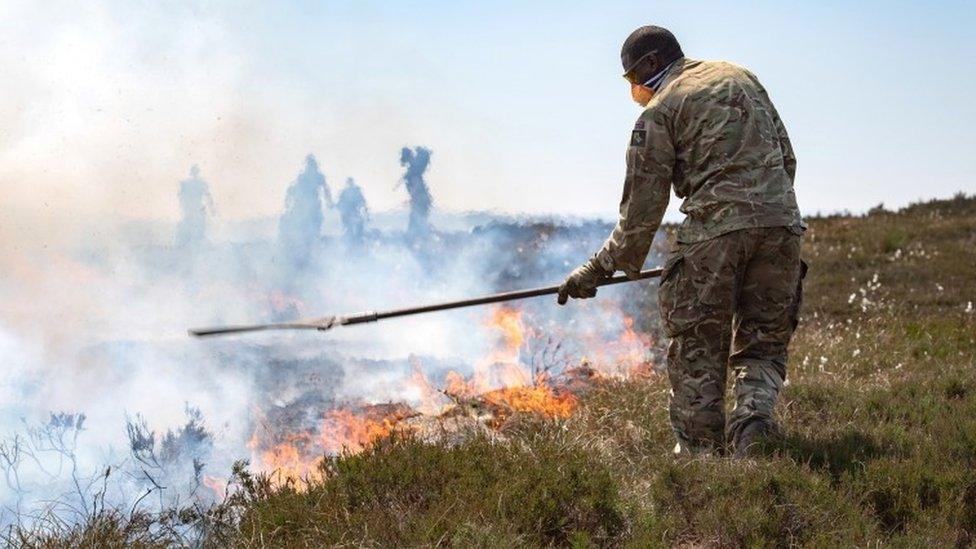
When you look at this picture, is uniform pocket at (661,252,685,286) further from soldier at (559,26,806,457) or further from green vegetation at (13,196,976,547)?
green vegetation at (13,196,976,547)

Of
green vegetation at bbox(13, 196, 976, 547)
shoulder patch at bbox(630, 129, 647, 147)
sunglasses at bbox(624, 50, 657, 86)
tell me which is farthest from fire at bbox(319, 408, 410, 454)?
sunglasses at bbox(624, 50, 657, 86)

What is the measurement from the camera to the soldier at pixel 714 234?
18.2 ft

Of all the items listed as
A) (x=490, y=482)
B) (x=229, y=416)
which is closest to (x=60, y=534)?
(x=490, y=482)

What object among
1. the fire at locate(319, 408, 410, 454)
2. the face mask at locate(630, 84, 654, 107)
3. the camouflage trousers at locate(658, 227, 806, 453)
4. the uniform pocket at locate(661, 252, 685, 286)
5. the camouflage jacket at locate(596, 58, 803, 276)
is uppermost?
the face mask at locate(630, 84, 654, 107)

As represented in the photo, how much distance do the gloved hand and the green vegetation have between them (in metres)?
0.87

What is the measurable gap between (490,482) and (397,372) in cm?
442

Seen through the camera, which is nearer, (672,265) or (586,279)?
(672,265)

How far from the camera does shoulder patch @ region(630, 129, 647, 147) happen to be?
5.66 m

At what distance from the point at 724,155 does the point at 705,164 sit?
118 mm

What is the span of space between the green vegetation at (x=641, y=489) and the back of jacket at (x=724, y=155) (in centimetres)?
126

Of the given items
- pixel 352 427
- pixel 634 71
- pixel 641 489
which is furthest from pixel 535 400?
pixel 634 71

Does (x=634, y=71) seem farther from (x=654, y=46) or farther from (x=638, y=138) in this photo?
(x=638, y=138)

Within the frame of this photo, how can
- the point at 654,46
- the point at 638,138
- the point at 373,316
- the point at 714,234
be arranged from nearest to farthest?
the point at 714,234, the point at 638,138, the point at 654,46, the point at 373,316

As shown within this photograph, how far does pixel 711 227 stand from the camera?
5.58 meters
